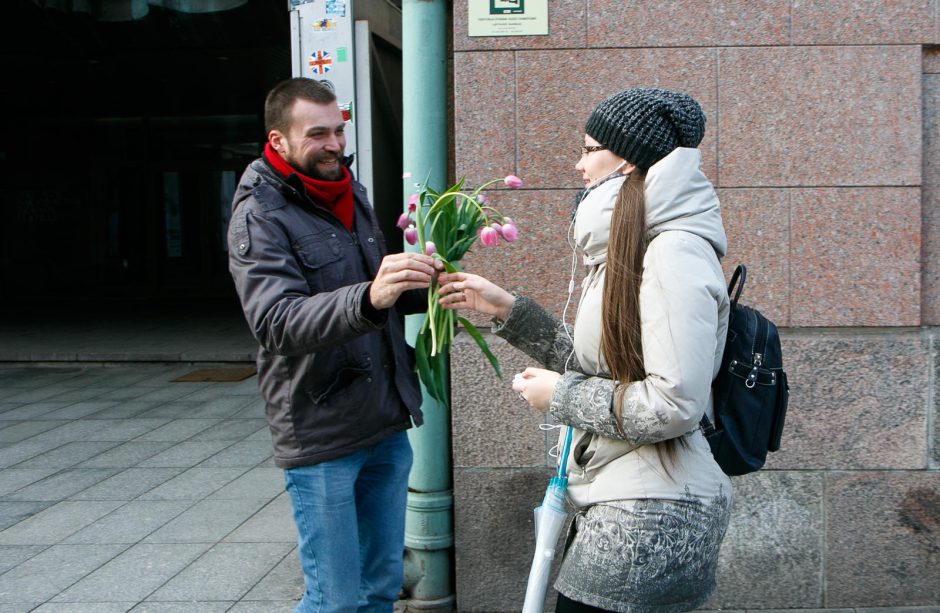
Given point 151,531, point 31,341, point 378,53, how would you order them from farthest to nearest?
point 31,341 < point 151,531 < point 378,53

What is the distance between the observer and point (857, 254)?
3.85m

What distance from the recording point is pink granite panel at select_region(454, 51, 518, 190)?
385cm

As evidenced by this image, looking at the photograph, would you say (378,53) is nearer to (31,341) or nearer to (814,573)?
(814,573)

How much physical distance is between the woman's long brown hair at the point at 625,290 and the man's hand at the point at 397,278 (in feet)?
1.77

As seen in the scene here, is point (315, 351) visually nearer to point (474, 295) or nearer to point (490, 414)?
point (474, 295)

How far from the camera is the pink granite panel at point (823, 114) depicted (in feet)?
12.5

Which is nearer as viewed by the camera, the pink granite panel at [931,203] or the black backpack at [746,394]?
the black backpack at [746,394]

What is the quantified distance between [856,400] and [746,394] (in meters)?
1.96

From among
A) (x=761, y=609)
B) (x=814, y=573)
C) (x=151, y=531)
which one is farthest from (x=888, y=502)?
(x=151, y=531)

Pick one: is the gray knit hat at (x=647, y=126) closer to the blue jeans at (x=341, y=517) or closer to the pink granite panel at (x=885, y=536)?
the blue jeans at (x=341, y=517)

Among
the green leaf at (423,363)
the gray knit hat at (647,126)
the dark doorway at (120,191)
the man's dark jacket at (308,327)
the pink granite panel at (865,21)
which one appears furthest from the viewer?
the dark doorway at (120,191)

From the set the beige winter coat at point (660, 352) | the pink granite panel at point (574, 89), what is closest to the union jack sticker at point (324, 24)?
the pink granite panel at point (574, 89)

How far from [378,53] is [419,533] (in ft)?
7.17

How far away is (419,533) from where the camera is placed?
396 cm
